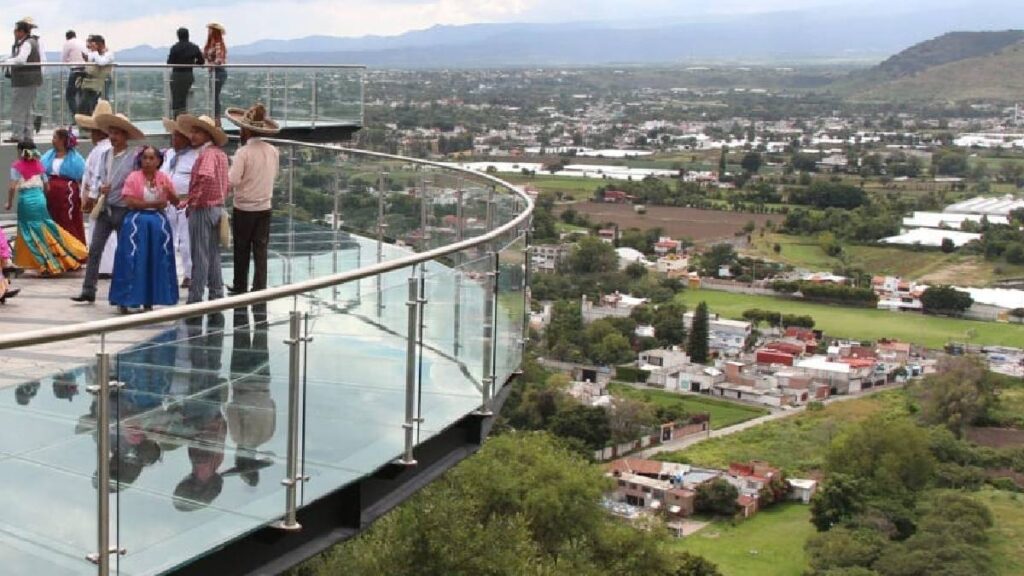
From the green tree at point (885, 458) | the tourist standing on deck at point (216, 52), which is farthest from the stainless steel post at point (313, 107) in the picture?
the green tree at point (885, 458)

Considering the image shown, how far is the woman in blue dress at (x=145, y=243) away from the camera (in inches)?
366

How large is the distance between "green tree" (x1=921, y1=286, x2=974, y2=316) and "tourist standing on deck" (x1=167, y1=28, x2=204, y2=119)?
78.0 m

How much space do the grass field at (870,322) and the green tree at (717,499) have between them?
33.5 m

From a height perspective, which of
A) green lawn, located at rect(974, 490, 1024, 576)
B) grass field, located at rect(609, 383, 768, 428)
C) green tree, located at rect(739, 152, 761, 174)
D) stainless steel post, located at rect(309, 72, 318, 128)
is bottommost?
grass field, located at rect(609, 383, 768, 428)

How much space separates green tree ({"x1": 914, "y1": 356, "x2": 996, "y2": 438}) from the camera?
65000 mm

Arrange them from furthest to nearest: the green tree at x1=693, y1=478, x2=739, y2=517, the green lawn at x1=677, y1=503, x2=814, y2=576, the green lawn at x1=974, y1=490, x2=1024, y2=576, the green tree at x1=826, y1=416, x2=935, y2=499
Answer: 1. the green tree at x1=826, y1=416, x2=935, y2=499
2. the green tree at x1=693, y1=478, x2=739, y2=517
3. the green lawn at x1=677, y1=503, x2=814, y2=576
4. the green lawn at x1=974, y1=490, x2=1024, y2=576

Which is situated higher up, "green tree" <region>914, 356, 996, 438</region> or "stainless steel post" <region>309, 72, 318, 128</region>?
"stainless steel post" <region>309, 72, 318, 128</region>

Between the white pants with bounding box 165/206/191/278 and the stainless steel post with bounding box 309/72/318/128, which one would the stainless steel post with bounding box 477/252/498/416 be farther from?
the stainless steel post with bounding box 309/72/318/128

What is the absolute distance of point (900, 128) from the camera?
189 m

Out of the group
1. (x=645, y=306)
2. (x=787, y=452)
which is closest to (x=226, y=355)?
(x=787, y=452)

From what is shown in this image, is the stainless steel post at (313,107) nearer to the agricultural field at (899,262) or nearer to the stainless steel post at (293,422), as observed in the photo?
the stainless steel post at (293,422)

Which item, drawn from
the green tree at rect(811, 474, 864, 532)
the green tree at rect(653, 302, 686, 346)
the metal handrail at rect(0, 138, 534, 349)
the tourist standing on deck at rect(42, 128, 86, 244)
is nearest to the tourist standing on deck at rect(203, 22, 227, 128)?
the tourist standing on deck at rect(42, 128, 86, 244)

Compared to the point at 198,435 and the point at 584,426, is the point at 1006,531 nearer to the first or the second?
the point at 584,426

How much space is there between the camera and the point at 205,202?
30.9ft
